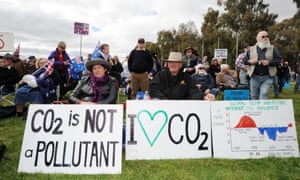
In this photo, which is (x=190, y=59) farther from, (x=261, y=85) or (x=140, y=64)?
(x=261, y=85)

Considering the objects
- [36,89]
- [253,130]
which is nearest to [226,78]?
[253,130]

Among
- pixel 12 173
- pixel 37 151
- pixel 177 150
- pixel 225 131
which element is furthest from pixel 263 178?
pixel 12 173

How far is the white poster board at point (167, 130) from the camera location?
2590 mm

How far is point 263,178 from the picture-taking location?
222cm

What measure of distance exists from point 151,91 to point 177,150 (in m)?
1.13

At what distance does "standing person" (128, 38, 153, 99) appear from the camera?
536 cm

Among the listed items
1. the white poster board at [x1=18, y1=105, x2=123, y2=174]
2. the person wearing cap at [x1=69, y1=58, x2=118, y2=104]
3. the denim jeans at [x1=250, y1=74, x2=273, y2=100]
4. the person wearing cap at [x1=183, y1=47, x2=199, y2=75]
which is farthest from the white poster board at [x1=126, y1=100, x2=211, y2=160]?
the person wearing cap at [x1=183, y1=47, x2=199, y2=75]

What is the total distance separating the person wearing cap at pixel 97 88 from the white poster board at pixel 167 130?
684 mm

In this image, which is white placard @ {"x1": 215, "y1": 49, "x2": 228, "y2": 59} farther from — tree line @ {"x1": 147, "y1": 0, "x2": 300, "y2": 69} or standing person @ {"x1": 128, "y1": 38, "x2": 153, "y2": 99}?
tree line @ {"x1": 147, "y1": 0, "x2": 300, "y2": 69}

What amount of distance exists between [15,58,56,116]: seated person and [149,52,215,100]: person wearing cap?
8.37ft

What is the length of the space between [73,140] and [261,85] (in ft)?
10.5

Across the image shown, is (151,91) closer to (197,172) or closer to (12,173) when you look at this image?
(197,172)

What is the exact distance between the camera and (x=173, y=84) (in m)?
3.42

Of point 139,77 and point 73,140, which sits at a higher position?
point 139,77
